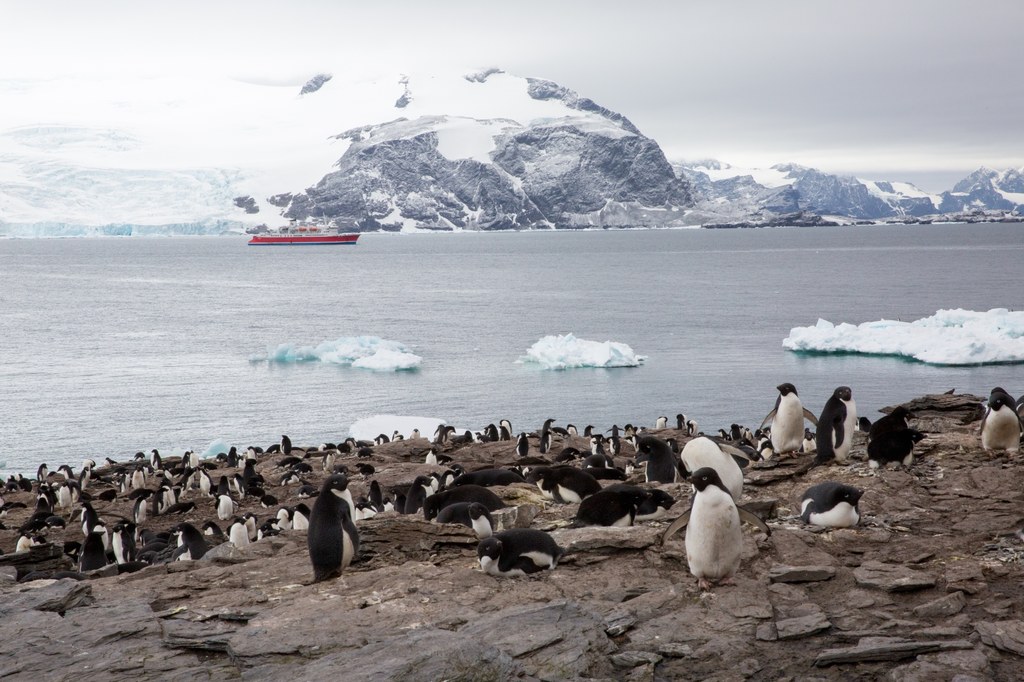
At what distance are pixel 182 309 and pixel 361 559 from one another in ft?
230

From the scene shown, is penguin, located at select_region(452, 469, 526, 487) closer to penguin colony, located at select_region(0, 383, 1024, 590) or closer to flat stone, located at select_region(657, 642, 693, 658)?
penguin colony, located at select_region(0, 383, 1024, 590)

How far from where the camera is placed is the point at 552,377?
1736 inches

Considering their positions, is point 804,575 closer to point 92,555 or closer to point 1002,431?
point 1002,431

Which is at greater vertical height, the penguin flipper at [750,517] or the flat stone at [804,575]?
the penguin flipper at [750,517]

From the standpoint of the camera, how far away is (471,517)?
30.9ft

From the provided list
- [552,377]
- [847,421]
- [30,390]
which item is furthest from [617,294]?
[847,421]

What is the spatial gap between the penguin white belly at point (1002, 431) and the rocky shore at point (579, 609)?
1.42 meters

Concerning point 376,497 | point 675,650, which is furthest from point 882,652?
point 376,497

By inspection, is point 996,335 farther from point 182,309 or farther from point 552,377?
point 182,309

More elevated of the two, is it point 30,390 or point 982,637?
point 982,637

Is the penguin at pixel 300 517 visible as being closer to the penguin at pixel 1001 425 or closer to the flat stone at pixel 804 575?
the flat stone at pixel 804 575

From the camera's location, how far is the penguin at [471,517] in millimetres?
9336

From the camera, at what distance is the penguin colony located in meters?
8.22

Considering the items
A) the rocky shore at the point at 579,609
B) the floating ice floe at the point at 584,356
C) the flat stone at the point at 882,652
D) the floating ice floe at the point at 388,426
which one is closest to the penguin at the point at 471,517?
the rocky shore at the point at 579,609
